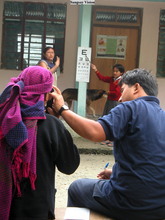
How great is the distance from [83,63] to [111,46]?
→ 2115 mm

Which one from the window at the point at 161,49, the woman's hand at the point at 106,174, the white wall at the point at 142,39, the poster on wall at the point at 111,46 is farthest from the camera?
the poster on wall at the point at 111,46

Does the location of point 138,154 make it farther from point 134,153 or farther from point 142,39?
point 142,39

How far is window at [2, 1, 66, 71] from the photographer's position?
8891 mm

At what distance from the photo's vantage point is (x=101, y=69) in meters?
9.40

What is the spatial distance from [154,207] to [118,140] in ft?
1.51

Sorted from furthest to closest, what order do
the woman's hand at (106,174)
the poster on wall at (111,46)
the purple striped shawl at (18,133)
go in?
the poster on wall at (111,46) → the woman's hand at (106,174) → the purple striped shawl at (18,133)

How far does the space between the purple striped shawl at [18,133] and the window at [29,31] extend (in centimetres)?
705

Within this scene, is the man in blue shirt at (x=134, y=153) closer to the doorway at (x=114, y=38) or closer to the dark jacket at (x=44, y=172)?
the dark jacket at (x=44, y=172)

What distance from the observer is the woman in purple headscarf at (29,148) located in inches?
81.2

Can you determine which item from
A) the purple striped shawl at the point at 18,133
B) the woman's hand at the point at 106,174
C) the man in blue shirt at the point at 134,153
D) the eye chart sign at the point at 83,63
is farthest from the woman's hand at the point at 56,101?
the eye chart sign at the point at 83,63

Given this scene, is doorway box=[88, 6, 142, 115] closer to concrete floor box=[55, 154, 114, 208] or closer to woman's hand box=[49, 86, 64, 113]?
concrete floor box=[55, 154, 114, 208]

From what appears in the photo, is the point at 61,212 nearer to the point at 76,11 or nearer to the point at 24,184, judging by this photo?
the point at 24,184

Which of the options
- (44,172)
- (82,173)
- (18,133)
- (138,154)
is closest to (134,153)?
(138,154)

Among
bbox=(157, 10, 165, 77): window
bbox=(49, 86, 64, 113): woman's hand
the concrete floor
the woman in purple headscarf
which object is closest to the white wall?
bbox=(157, 10, 165, 77): window
